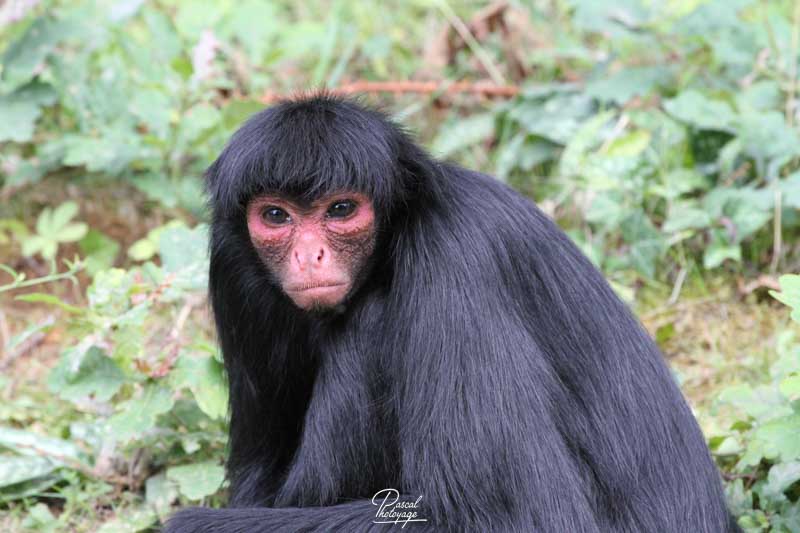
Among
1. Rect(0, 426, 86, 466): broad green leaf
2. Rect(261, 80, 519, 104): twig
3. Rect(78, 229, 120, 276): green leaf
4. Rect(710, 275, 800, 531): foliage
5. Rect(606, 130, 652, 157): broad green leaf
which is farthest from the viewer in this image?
Rect(261, 80, 519, 104): twig

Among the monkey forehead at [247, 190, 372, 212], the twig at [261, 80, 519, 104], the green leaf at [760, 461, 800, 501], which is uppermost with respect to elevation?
the twig at [261, 80, 519, 104]

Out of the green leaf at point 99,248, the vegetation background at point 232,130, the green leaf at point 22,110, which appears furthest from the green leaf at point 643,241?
the green leaf at point 22,110

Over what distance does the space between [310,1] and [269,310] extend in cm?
567

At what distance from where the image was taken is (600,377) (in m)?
4.35

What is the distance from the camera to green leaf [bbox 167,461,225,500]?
528 cm

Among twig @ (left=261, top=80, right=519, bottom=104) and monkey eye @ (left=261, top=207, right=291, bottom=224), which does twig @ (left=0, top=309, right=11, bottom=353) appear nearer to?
twig @ (left=261, top=80, right=519, bottom=104)

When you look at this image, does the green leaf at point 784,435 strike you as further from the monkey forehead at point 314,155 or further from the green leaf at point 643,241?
the green leaf at point 643,241

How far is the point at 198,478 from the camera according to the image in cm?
538

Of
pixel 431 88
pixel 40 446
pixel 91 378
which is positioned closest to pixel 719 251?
pixel 431 88

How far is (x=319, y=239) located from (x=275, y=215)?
8.8 inches

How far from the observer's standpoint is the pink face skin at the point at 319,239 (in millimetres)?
4273

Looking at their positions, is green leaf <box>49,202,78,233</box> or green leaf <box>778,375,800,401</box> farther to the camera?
green leaf <box>49,202,78,233</box>

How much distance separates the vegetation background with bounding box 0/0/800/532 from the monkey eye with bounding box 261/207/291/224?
1162 millimetres

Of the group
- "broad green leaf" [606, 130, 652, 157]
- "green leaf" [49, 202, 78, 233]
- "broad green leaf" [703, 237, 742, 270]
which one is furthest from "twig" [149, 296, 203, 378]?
"broad green leaf" [703, 237, 742, 270]
